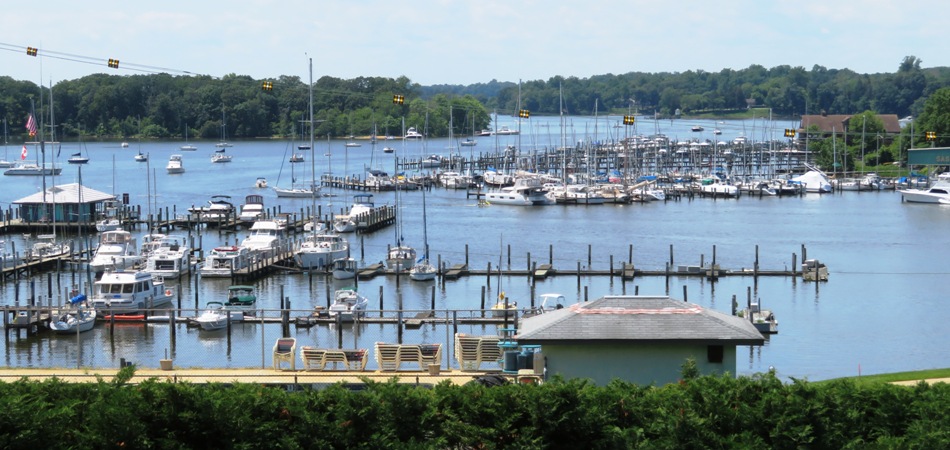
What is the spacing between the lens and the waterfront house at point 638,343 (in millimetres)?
23484

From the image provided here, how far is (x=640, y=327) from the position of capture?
23719 mm

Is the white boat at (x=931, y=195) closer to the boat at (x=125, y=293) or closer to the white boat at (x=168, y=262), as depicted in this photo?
the white boat at (x=168, y=262)

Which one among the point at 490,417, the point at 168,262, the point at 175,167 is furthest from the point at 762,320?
the point at 175,167

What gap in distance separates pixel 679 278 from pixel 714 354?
A: 1281 inches

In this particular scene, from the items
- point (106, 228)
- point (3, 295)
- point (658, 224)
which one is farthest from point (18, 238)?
point (658, 224)

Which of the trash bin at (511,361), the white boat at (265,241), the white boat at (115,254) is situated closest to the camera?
the trash bin at (511,361)

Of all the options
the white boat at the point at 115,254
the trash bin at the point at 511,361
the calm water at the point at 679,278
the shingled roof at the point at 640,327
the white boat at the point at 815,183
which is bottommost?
the calm water at the point at 679,278

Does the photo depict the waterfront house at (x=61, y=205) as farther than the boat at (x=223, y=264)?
Yes

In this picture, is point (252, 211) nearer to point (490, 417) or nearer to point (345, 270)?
point (345, 270)

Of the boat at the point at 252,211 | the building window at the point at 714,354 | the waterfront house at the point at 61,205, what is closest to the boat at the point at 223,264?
the waterfront house at the point at 61,205

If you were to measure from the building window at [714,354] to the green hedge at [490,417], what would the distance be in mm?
4284

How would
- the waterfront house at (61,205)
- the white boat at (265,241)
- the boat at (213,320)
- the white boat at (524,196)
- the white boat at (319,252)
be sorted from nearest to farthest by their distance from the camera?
the boat at (213,320) < the white boat at (319,252) < the white boat at (265,241) < the waterfront house at (61,205) < the white boat at (524,196)

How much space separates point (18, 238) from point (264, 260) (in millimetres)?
22600

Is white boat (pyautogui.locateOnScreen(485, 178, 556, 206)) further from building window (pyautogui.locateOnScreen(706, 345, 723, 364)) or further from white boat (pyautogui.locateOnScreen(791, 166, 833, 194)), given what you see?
building window (pyautogui.locateOnScreen(706, 345, 723, 364))
